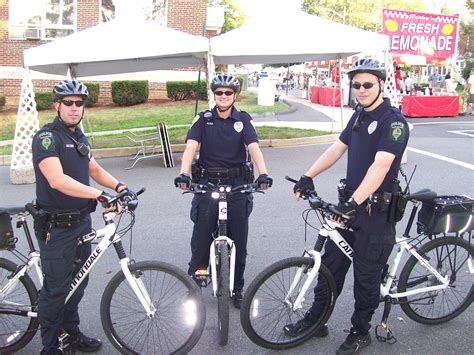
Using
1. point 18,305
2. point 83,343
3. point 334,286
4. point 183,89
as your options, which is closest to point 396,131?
point 334,286

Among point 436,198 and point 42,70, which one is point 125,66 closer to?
point 42,70

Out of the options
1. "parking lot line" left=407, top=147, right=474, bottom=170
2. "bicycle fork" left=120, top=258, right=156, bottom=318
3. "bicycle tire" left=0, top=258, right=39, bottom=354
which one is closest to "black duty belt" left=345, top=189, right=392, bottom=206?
"bicycle fork" left=120, top=258, right=156, bottom=318

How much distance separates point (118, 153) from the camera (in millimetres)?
11086

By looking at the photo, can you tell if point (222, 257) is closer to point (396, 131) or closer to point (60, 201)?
point (60, 201)

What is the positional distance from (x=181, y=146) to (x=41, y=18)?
11696mm

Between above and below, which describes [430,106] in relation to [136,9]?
below

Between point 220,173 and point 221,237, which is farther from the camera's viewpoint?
point 220,173

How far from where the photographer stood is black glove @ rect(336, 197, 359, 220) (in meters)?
3.10

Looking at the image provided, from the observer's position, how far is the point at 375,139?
3.17 metres

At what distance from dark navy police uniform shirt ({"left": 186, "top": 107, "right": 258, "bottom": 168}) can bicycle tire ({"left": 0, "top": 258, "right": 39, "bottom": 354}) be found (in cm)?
156

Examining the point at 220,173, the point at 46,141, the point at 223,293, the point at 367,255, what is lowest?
the point at 223,293

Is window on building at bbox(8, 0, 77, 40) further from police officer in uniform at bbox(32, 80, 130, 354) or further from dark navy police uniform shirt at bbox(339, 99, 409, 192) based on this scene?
dark navy police uniform shirt at bbox(339, 99, 409, 192)

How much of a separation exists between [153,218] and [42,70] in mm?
5920

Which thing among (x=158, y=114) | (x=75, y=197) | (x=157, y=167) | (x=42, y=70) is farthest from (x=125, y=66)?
(x=75, y=197)
